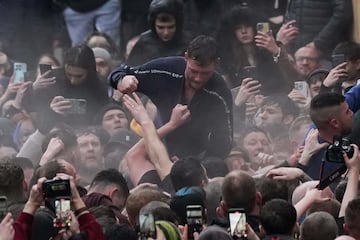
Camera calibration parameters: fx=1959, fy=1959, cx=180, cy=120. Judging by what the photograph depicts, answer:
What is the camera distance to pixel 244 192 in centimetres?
1262

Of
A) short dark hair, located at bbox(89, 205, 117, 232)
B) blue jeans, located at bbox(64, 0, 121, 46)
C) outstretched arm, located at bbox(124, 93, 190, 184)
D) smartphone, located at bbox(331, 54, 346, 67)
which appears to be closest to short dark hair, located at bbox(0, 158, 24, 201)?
short dark hair, located at bbox(89, 205, 117, 232)

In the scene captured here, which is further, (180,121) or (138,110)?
(180,121)

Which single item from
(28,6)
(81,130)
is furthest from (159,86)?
(28,6)

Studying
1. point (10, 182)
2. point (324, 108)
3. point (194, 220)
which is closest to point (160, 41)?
point (324, 108)

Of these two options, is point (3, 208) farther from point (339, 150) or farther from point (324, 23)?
point (324, 23)

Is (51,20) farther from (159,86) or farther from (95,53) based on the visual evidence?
(159,86)

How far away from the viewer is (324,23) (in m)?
19.1

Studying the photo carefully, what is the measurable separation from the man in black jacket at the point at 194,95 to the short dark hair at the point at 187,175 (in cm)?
181

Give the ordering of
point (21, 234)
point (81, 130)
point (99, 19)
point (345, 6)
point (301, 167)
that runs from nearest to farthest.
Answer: point (21, 234) → point (301, 167) → point (81, 130) → point (345, 6) → point (99, 19)

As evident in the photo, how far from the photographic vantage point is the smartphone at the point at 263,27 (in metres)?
18.9

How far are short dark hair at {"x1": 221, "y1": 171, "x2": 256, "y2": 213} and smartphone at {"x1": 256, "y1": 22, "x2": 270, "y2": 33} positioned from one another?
6.30 m

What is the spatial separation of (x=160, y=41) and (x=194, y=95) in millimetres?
2427

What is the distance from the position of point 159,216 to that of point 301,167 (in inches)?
98.1

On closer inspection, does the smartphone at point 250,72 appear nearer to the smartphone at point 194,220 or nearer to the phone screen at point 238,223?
the smartphone at point 194,220
